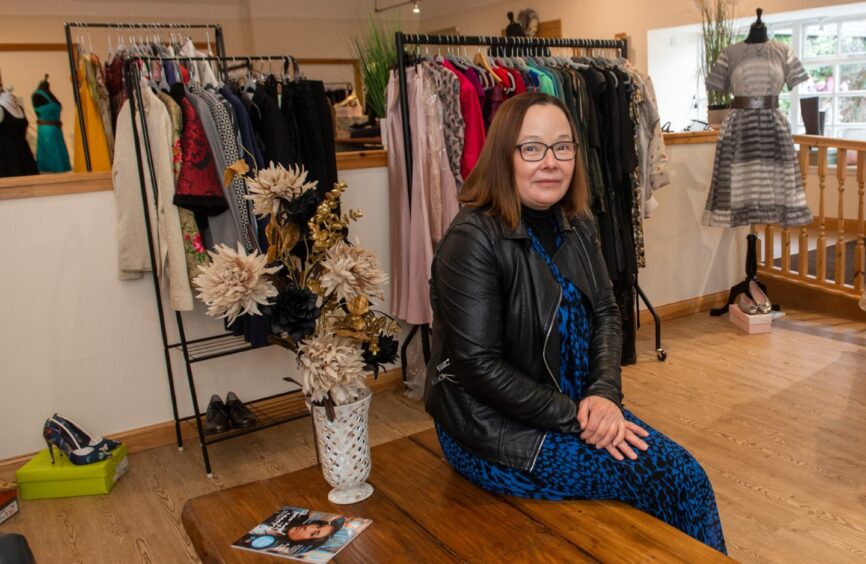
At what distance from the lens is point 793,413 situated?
299 centimetres

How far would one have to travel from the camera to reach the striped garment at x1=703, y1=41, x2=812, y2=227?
3.98 metres

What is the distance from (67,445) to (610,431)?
6.76 feet

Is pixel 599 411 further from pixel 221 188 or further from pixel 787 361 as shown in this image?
pixel 787 361

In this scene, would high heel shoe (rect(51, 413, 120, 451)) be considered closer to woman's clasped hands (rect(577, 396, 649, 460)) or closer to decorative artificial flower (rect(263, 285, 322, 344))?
decorative artificial flower (rect(263, 285, 322, 344))

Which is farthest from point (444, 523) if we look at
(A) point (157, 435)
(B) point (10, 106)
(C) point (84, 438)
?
(B) point (10, 106)

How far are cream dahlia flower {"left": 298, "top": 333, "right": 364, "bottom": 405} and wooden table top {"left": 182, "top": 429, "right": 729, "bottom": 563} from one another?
275 millimetres

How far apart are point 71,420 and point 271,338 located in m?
1.78

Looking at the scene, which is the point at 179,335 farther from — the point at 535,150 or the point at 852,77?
the point at 852,77

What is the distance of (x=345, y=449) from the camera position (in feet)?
5.03

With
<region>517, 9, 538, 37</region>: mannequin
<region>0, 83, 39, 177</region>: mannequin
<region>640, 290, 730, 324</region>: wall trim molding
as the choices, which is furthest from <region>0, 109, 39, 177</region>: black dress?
<region>517, 9, 538, 37</region>: mannequin

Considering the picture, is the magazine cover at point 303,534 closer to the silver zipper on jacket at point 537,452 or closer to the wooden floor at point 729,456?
the silver zipper on jacket at point 537,452

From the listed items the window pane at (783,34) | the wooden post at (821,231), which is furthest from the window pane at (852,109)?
the wooden post at (821,231)

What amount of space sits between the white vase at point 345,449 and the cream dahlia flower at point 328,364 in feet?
0.21

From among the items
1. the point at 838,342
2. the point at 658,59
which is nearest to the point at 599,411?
the point at 838,342
